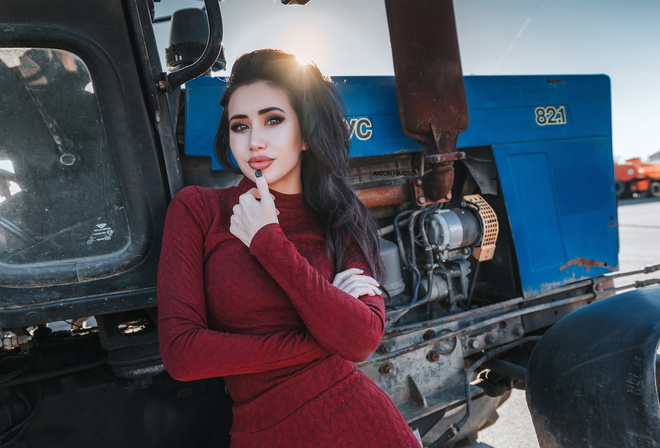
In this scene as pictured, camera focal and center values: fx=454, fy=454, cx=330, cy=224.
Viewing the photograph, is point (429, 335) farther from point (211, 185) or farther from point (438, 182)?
point (211, 185)

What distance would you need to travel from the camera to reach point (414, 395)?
2123mm

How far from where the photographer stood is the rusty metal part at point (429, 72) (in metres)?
1.93

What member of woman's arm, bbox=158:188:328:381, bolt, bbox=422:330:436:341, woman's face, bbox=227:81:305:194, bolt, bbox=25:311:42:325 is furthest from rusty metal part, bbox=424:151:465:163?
bolt, bbox=25:311:42:325

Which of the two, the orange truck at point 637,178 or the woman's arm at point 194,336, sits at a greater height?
the woman's arm at point 194,336

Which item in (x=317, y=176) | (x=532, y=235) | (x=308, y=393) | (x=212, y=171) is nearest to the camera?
(x=308, y=393)

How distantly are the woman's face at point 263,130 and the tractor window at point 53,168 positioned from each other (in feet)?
1.26

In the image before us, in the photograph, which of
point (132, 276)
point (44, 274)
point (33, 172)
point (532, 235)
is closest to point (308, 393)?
point (132, 276)

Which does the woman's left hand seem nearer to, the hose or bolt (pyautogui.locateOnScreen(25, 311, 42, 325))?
bolt (pyautogui.locateOnScreen(25, 311, 42, 325))

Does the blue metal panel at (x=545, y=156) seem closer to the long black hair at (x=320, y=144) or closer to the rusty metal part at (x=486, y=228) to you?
the rusty metal part at (x=486, y=228)

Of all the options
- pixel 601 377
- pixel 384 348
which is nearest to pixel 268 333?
pixel 384 348

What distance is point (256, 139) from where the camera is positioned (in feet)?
4.20

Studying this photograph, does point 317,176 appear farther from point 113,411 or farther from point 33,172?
point 113,411

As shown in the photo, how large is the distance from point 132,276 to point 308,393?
0.62 meters

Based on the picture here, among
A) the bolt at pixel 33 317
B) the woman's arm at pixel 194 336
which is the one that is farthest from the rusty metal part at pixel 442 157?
the bolt at pixel 33 317
